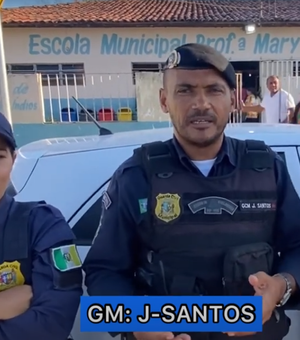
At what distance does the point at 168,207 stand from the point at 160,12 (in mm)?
13568

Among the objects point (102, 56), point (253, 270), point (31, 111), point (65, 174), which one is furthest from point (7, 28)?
point (253, 270)

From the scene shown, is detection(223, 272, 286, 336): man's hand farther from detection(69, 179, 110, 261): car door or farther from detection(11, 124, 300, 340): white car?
detection(69, 179, 110, 261): car door

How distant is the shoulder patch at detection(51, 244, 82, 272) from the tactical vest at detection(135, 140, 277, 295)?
21 cm

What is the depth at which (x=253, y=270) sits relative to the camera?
1328 millimetres

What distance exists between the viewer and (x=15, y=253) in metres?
1.32

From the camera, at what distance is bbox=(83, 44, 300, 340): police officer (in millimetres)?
1369

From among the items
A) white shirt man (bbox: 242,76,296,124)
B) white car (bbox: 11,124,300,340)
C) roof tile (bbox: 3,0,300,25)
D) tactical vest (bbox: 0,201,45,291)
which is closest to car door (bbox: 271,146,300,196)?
white car (bbox: 11,124,300,340)

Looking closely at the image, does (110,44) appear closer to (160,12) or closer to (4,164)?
(160,12)

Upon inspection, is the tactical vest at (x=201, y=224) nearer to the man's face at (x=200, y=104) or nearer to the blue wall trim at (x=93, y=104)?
the man's face at (x=200, y=104)

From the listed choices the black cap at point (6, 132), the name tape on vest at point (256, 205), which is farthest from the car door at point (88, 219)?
the name tape on vest at point (256, 205)

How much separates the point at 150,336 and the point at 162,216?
342mm

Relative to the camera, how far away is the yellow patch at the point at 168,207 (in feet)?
4.53

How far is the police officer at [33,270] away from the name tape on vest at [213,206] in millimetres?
385

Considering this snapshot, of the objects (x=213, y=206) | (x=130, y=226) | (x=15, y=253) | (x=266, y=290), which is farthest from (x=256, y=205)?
(x=15, y=253)
